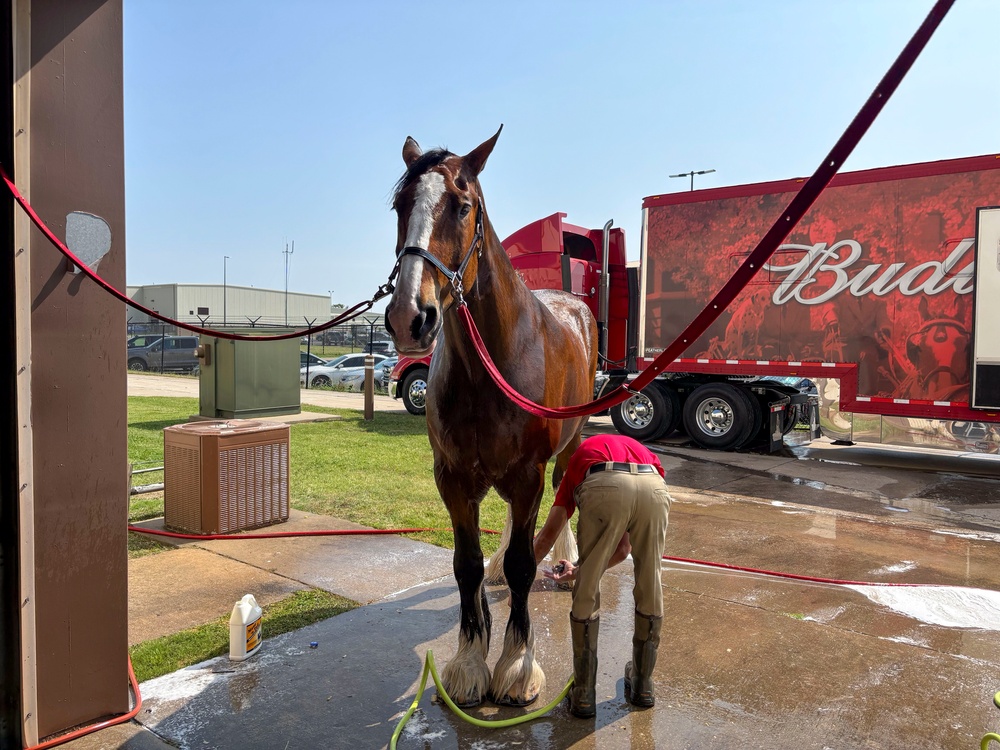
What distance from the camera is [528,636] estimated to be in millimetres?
3168

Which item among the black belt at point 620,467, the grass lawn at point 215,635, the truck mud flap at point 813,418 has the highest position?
the black belt at point 620,467

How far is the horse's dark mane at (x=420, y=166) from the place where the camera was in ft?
8.79

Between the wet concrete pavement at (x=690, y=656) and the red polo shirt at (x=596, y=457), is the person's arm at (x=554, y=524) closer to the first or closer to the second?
the red polo shirt at (x=596, y=457)

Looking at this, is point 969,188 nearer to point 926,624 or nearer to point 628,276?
point 628,276

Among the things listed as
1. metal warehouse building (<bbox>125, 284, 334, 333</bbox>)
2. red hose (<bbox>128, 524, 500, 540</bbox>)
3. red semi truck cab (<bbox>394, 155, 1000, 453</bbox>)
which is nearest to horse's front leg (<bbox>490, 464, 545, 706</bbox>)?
red hose (<bbox>128, 524, 500, 540</bbox>)

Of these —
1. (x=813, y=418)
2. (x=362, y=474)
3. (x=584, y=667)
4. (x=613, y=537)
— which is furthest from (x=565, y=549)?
(x=813, y=418)

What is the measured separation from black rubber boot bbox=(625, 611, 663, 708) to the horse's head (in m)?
1.50

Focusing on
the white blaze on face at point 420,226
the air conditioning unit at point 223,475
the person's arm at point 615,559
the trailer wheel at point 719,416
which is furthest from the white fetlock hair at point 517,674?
the trailer wheel at point 719,416

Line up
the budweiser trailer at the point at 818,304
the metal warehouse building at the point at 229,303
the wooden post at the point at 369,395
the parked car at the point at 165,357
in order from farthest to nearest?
1. the metal warehouse building at the point at 229,303
2. the parked car at the point at 165,357
3. the wooden post at the point at 369,395
4. the budweiser trailer at the point at 818,304

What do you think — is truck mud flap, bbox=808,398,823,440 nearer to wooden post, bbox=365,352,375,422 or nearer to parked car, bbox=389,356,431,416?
parked car, bbox=389,356,431,416

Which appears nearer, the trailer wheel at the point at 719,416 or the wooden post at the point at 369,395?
the trailer wheel at the point at 719,416

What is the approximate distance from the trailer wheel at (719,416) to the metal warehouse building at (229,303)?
154 ft

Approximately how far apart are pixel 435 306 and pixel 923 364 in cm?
→ 858

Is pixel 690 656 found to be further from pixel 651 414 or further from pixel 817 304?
pixel 651 414
